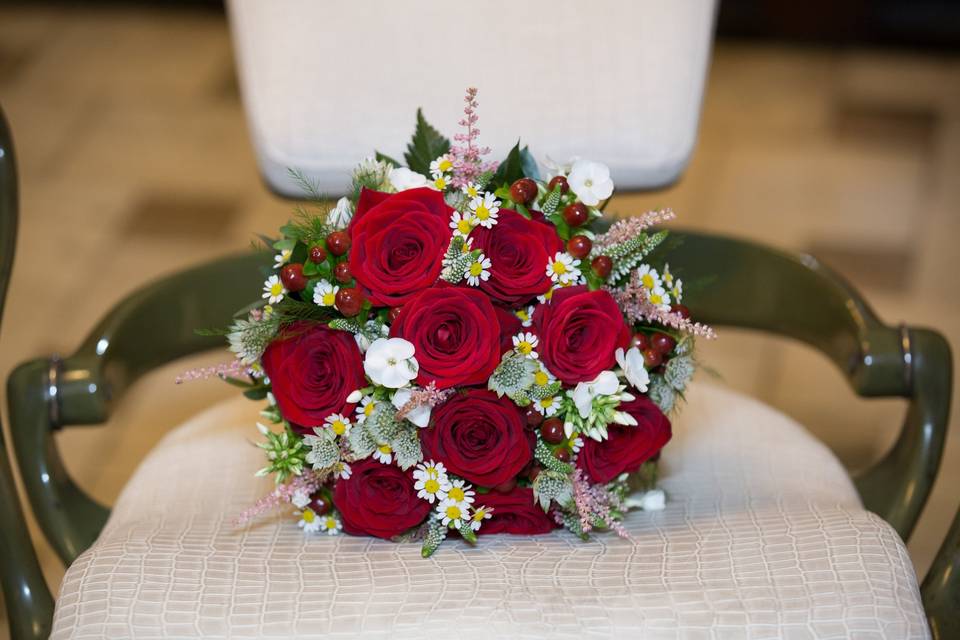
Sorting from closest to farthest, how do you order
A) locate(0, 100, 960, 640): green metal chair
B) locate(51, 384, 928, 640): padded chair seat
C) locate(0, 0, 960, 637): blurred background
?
locate(51, 384, 928, 640): padded chair seat, locate(0, 100, 960, 640): green metal chair, locate(0, 0, 960, 637): blurred background

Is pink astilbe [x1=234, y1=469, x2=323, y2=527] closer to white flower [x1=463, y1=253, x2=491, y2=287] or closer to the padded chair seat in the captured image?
the padded chair seat

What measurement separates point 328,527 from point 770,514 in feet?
1.14

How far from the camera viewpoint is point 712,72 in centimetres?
324

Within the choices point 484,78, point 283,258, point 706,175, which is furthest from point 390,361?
point 706,175

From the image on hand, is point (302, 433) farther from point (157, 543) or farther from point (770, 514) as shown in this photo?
point (770, 514)

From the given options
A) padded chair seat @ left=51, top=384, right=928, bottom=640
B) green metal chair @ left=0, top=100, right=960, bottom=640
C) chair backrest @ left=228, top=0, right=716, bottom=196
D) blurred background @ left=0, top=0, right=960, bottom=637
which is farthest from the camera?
blurred background @ left=0, top=0, right=960, bottom=637

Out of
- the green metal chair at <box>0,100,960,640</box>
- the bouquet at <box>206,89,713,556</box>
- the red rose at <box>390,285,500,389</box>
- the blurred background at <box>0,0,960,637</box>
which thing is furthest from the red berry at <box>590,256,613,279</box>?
the blurred background at <box>0,0,960,637</box>

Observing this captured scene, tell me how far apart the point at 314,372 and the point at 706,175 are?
2.00 m

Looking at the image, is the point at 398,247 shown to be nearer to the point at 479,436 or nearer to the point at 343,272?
the point at 343,272

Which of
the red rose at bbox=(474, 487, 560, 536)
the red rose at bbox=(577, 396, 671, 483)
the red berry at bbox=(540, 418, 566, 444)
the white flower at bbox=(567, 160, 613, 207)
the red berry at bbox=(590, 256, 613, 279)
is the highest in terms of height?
the white flower at bbox=(567, 160, 613, 207)

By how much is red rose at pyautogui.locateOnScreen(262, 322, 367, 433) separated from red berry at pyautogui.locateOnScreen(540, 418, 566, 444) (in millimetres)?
138

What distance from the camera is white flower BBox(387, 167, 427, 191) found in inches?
37.1

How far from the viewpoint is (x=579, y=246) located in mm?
910

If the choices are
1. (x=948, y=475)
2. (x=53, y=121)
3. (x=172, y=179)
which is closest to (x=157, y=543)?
(x=948, y=475)
